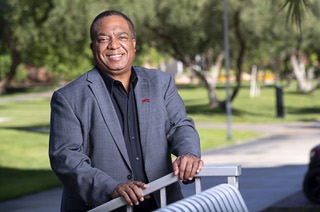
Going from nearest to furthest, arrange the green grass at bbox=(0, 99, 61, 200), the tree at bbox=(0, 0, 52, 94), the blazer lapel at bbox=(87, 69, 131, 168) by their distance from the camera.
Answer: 1. the blazer lapel at bbox=(87, 69, 131, 168)
2. the green grass at bbox=(0, 99, 61, 200)
3. the tree at bbox=(0, 0, 52, 94)

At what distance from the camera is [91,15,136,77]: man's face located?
3900 millimetres

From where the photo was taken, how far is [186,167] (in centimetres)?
370

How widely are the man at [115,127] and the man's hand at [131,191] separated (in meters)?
0.13

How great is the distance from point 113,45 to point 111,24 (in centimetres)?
9

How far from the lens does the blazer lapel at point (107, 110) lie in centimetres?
385

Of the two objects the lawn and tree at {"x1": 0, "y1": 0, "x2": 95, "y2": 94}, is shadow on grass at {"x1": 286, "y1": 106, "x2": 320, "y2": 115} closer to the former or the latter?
the lawn

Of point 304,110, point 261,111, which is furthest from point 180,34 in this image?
point 304,110

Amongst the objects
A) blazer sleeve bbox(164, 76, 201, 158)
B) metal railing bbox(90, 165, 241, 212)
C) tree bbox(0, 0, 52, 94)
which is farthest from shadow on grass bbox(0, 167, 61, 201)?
tree bbox(0, 0, 52, 94)

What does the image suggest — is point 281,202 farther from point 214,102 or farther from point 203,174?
point 214,102

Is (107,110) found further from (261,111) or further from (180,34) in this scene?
(261,111)

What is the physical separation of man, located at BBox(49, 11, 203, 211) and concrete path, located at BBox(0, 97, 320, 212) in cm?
738

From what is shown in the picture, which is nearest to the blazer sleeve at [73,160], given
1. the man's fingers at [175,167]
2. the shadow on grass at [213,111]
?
the man's fingers at [175,167]

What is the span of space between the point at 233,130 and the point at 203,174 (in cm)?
2759

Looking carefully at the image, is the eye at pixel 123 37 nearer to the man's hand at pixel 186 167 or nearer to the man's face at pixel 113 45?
the man's face at pixel 113 45
